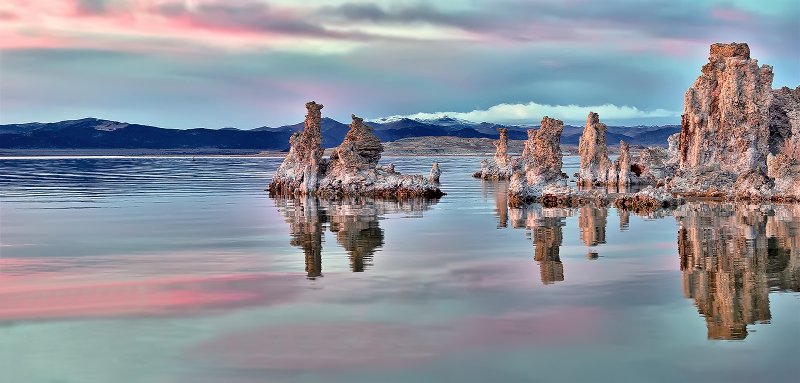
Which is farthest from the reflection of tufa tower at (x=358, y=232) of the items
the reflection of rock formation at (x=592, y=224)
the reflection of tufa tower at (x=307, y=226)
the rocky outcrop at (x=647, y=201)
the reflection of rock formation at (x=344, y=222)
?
the rocky outcrop at (x=647, y=201)

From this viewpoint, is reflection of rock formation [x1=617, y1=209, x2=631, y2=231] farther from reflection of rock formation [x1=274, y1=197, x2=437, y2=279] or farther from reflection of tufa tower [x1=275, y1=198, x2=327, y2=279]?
reflection of tufa tower [x1=275, y1=198, x2=327, y2=279]

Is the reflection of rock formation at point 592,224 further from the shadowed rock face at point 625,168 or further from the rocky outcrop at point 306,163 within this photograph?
the shadowed rock face at point 625,168

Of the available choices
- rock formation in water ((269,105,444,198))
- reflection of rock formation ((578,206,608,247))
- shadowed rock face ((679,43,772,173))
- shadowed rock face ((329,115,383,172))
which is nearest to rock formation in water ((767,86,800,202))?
shadowed rock face ((679,43,772,173))

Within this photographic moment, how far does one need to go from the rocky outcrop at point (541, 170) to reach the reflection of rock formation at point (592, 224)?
5359 millimetres

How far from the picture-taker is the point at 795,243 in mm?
31625

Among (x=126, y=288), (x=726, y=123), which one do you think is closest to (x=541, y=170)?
(x=726, y=123)

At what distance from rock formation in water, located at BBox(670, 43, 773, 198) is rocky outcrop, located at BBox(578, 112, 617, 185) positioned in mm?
21301

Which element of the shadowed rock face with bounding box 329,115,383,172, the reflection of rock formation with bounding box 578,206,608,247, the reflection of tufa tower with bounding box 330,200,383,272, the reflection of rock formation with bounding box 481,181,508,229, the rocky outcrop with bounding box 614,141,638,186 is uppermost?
the shadowed rock face with bounding box 329,115,383,172

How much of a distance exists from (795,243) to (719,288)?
1092 cm

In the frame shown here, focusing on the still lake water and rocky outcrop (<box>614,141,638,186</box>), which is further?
rocky outcrop (<box>614,141,638,186</box>)

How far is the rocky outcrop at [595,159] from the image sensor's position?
88625 mm

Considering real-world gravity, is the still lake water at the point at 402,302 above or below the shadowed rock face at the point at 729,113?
below

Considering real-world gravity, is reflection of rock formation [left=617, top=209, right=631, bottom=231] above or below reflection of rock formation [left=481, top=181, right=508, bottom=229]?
below

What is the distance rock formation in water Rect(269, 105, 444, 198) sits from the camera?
204 feet
